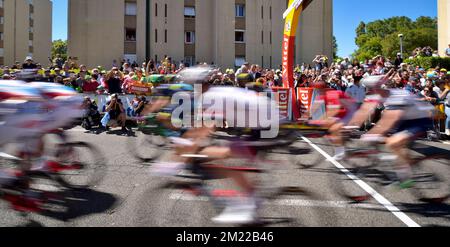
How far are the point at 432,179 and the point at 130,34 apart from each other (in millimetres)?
32916

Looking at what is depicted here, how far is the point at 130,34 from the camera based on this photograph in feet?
115

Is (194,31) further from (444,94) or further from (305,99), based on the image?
(444,94)

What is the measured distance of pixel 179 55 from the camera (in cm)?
3550

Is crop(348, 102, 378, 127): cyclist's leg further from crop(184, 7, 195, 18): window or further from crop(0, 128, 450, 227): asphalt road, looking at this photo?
crop(184, 7, 195, 18): window

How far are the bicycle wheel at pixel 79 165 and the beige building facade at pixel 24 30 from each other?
166 ft

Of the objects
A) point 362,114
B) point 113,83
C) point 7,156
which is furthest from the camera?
point 113,83

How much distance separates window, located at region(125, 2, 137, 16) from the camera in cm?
3484

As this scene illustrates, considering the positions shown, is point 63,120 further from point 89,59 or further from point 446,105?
point 89,59

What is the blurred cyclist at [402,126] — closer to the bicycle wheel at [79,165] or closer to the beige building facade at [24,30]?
the bicycle wheel at [79,165]

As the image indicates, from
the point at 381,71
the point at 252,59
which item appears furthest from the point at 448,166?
the point at 252,59

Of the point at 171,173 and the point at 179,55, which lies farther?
the point at 179,55

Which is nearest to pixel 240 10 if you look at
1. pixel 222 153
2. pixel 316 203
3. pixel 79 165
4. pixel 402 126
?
pixel 402 126

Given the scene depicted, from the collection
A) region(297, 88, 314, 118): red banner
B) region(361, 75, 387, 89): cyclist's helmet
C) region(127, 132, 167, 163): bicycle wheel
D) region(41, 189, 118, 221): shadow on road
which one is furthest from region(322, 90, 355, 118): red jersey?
region(297, 88, 314, 118): red banner
